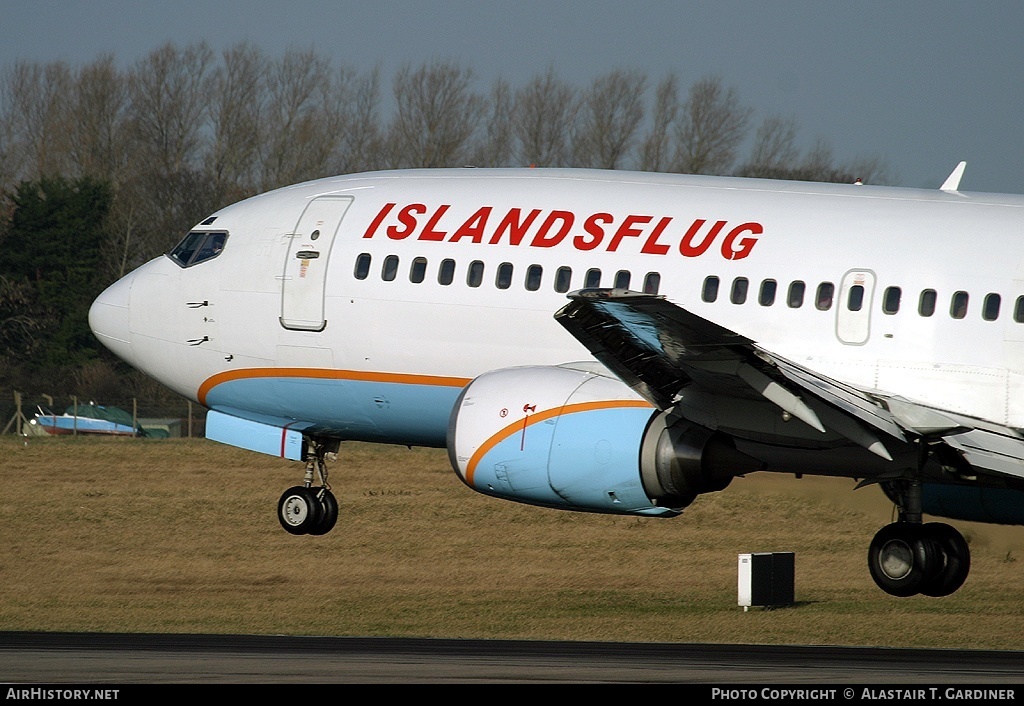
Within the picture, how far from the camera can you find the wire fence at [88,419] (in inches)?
2532

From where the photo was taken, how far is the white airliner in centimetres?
1914

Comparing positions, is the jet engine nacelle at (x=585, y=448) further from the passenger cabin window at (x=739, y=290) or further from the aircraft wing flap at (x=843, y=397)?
the passenger cabin window at (x=739, y=290)

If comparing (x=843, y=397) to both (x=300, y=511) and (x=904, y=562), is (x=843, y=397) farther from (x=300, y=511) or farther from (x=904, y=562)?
(x=300, y=511)

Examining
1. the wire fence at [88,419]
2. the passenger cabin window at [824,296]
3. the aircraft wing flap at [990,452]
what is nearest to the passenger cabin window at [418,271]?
the passenger cabin window at [824,296]

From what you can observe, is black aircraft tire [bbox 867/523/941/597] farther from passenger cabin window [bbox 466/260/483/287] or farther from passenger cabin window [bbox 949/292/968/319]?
passenger cabin window [bbox 466/260/483/287]

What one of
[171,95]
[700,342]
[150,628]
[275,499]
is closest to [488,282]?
[700,342]

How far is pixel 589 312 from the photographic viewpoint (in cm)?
1670

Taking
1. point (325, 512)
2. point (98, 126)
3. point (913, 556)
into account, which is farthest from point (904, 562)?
point (98, 126)

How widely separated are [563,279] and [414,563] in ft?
70.0

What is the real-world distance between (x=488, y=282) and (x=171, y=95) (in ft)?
265

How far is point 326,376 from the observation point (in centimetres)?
2316

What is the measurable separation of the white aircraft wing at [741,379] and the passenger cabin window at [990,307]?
51.5 inches
